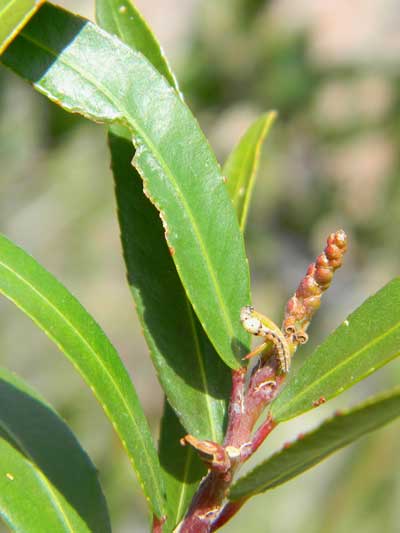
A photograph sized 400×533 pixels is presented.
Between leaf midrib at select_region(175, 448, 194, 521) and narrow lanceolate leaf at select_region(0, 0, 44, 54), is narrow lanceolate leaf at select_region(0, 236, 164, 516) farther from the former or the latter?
narrow lanceolate leaf at select_region(0, 0, 44, 54)

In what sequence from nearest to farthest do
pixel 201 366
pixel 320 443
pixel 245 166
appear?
pixel 320 443 < pixel 201 366 < pixel 245 166

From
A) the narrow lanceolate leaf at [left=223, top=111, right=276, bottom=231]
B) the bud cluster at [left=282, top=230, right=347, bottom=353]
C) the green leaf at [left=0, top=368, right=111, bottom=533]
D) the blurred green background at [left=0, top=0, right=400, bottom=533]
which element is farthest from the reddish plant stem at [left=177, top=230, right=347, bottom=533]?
the blurred green background at [left=0, top=0, right=400, bottom=533]

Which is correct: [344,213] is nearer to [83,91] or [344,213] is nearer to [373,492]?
[373,492]

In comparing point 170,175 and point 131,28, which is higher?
point 131,28

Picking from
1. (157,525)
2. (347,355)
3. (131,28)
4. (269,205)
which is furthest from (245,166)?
(269,205)

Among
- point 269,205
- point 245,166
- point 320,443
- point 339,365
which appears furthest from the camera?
point 269,205

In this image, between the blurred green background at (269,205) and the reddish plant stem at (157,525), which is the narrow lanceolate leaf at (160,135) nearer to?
the reddish plant stem at (157,525)

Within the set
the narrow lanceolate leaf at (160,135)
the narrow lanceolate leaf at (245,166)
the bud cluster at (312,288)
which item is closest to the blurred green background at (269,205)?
the narrow lanceolate leaf at (245,166)

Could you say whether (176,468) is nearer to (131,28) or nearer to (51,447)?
(51,447)
